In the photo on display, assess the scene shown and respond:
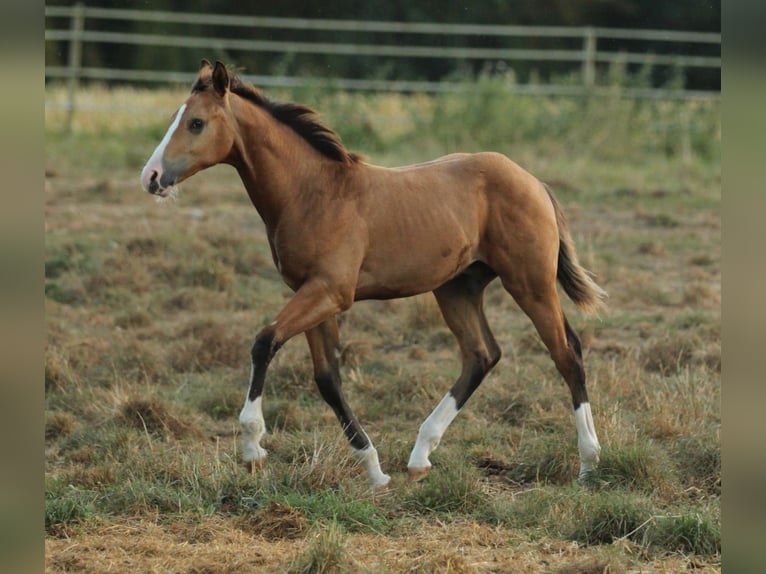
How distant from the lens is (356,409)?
7363mm

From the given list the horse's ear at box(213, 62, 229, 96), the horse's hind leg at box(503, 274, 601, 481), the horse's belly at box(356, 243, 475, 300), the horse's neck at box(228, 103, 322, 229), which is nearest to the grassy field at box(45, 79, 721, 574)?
the horse's hind leg at box(503, 274, 601, 481)

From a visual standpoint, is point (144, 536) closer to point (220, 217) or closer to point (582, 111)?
point (220, 217)

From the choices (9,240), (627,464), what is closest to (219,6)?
(627,464)

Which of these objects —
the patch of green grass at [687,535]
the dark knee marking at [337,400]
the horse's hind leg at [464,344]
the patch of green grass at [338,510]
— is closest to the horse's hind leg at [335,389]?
the dark knee marking at [337,400]

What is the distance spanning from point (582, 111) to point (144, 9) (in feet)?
61.3

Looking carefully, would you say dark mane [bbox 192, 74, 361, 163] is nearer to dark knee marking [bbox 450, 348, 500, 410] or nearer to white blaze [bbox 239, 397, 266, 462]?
dark knee marking [bbox 450, 348, 500, 410]

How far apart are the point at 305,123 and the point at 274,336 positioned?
1270 mm

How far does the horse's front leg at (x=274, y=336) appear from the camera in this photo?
5.62 meters

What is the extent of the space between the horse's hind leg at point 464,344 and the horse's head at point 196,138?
163cm

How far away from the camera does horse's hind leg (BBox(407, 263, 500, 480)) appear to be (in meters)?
6.22

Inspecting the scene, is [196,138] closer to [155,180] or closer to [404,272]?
[155,180]

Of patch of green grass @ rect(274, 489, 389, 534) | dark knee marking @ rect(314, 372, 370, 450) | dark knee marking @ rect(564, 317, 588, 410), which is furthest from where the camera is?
dark knee marking @ rect(564, 317, 588, 410)

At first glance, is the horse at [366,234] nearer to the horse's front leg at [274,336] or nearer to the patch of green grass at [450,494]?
the horse's front leg at [274,336]

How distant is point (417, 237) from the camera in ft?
20.2
